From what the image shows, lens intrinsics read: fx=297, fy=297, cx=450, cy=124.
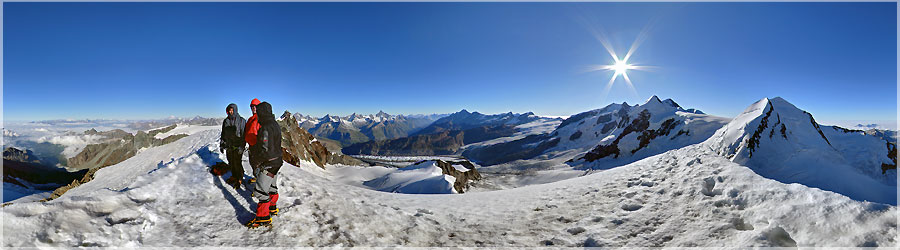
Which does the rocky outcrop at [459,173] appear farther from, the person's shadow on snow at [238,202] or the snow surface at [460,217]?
the person's shadow on snow at [238,202]

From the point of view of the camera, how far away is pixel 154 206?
6.85 metres

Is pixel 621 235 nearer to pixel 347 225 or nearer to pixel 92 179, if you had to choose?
pixel 347 225

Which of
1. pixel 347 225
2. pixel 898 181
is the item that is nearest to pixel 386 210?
pixel 347 225

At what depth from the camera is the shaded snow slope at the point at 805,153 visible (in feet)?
48.4

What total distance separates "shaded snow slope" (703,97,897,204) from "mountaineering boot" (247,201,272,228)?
23.2 m

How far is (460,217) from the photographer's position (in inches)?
384

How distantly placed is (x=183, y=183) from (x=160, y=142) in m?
65.0

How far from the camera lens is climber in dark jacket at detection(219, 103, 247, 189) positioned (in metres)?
9.09

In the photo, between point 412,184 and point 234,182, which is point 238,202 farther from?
point 412,184

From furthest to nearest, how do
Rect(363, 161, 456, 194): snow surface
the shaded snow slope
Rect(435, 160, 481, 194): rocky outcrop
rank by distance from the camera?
Rect(435, 160, 481, 194): rocky outcrop < Rect(363, 161, 456, 194): snow surface < the shaded snow slope

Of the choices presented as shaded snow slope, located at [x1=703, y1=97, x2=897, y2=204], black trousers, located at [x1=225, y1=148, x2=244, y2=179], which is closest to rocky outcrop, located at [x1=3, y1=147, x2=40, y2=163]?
black trousers, located at [x1=225, y1=148, x2=244, y2=179]

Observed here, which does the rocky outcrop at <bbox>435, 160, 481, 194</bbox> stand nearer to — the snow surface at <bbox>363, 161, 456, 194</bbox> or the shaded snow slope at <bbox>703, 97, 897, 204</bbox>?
the snow surface at <bbox>363, 161, 456, 194</bbox>

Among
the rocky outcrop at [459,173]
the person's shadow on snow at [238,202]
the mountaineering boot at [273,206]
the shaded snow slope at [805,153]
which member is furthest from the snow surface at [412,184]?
the shaded snow slope at [805,153]

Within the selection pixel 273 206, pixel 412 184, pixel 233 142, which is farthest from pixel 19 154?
pixel 273 206
